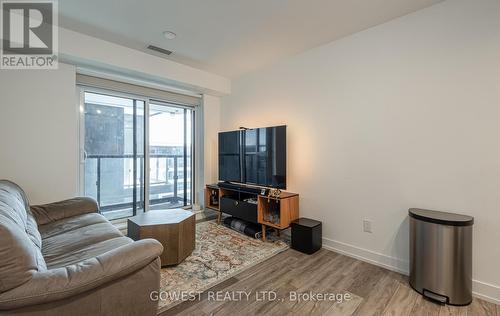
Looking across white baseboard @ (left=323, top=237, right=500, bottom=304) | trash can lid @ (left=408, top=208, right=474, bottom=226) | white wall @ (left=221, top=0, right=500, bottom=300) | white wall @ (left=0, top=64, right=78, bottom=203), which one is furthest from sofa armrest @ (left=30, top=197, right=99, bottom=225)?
trash can lid @ (left=408, top=208, right=474, bottom=226)

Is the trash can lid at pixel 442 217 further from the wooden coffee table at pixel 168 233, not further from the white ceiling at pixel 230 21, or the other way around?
the wooden coffee table at pixel 168 233

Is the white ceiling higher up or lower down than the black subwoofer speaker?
higher up

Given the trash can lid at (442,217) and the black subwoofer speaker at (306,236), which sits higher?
the trash can lid at (442,217)

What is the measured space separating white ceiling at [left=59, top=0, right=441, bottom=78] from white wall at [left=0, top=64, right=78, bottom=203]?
2.32 ft

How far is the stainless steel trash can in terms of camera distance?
1.74m

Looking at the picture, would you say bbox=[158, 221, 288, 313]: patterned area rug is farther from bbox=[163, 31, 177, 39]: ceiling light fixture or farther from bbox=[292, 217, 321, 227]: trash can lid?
bbox=[163, 31, 177, 39]: ceiling light fixture

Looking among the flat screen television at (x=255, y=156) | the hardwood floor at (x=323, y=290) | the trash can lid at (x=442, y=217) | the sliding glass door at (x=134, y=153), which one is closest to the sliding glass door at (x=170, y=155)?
the sliding glass door at (x=134, y=153)

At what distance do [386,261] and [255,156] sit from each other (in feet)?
6.23

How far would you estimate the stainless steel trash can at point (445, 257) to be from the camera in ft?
5.72

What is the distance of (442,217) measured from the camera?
1.84 metres

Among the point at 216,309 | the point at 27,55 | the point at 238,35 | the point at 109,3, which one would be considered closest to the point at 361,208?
the point at 216,309

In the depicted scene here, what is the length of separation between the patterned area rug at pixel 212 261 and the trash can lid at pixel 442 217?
1431mm

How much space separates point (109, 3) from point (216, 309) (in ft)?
8.84

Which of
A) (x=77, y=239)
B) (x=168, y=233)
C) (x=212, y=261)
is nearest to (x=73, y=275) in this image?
(x=77, y=239)
